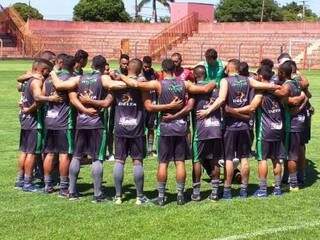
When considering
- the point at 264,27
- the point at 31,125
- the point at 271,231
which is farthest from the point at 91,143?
the point at 264,27

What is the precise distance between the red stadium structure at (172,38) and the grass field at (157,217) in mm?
36002

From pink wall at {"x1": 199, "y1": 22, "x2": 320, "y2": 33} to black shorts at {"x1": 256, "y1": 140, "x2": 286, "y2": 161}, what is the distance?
1706 inches

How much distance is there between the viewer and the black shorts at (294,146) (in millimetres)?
10016

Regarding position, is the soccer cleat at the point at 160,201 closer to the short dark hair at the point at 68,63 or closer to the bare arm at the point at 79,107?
the bare arm at the point at 79,107

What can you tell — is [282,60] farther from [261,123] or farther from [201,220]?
[201,220]

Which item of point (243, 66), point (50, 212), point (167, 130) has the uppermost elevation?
point (243, 66)

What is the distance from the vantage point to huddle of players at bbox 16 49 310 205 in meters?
9.02

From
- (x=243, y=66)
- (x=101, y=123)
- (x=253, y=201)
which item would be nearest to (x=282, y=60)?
(x=243, y=66)

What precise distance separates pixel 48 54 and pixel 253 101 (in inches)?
134

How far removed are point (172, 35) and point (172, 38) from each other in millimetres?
311

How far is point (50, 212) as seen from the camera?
871 cm

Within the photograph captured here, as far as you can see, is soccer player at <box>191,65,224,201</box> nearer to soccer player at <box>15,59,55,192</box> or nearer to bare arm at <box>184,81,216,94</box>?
bare arm at <box>184,81,216,94</box>

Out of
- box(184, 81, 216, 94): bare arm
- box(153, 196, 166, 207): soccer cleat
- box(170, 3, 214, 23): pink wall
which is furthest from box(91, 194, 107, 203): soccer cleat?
box(170, 3, 214, 23): pink wall

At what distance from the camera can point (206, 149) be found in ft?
30.4
